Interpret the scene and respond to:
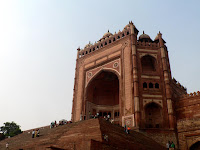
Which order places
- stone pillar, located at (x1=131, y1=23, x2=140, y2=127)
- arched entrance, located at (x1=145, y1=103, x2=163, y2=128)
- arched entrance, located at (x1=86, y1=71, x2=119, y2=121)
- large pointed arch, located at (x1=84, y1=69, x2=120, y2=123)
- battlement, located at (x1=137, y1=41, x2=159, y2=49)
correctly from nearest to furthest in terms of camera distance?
stone pillar, located at (x1=131, y1=23, x2=140, y2=127)
arched entrance, located at (x1=145, y1=103, x2=163, y2=128)
battlement, located at (x1=137, y1=41, x2=159, y2=49)
large pointed arch, located at (x1=84, y1=69, x2=120, y2=123)
arched entrance, located at (x1=86, y1=71, x2=119, y2=121)

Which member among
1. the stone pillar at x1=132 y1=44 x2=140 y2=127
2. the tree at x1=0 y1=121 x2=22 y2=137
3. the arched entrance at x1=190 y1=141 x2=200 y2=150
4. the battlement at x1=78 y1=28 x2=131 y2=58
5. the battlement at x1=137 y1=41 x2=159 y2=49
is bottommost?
the arched entrance at x1=190 y1=141 x2=200 y2=150

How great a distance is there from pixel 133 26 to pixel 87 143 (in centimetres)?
2183

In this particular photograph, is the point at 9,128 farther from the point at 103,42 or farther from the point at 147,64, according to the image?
the point at 147,64

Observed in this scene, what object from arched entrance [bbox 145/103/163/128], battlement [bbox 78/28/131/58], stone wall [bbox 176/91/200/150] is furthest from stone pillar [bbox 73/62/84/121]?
stone wall [bbox 176/91/200/150]

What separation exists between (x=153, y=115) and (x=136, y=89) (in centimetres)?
371

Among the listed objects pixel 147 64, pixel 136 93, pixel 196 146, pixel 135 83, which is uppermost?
pixel 147 64

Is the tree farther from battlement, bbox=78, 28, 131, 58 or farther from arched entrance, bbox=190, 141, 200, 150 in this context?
arched entrance, bbox=190, 141, 200, 150

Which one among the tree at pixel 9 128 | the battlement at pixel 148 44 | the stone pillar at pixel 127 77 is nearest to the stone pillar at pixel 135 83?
the stone pillar at pixel 127 77

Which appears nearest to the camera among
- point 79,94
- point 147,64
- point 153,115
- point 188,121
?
point 188,121

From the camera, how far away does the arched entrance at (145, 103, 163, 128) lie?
24511 mm

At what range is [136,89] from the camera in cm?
2502

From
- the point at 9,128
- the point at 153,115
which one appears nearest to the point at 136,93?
the point at 153,115

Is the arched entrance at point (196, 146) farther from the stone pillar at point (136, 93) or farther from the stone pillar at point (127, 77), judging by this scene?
the stone pillar at point (127, 77)

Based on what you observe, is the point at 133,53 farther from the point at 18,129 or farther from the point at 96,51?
the point at 18,129
